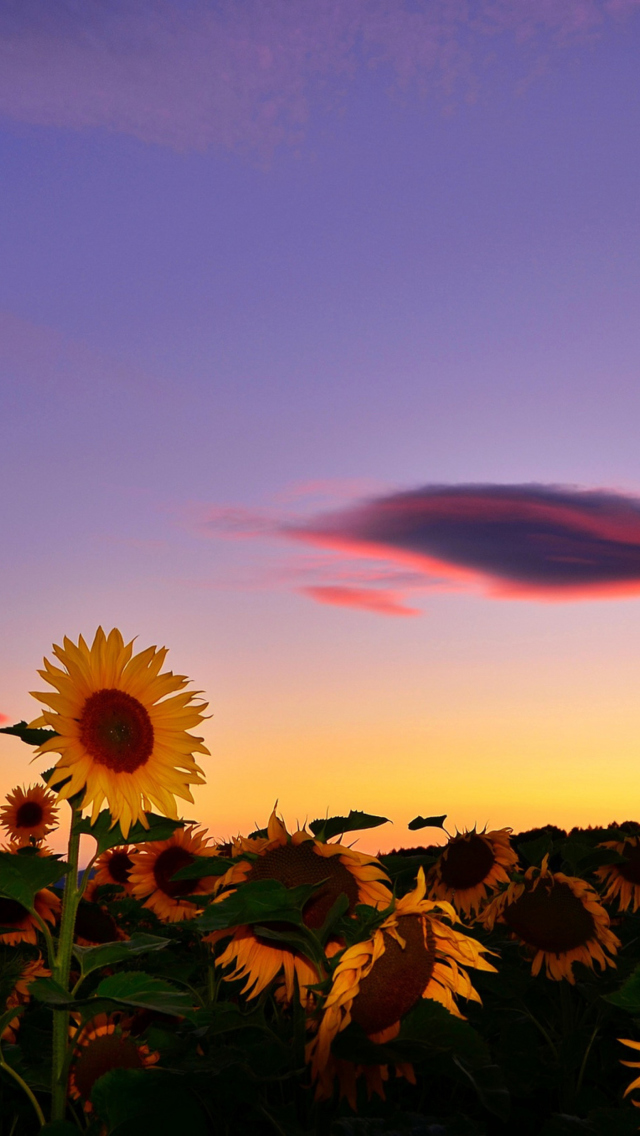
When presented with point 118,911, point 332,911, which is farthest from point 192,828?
point 332,911

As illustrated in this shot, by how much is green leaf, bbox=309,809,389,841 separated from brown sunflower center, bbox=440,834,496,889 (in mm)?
4318

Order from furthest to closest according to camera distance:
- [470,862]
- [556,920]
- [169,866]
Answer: [470,862] → [169,866] → [556,920]

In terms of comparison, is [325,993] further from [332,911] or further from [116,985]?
[116,985]

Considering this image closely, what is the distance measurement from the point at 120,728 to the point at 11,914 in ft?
11.3

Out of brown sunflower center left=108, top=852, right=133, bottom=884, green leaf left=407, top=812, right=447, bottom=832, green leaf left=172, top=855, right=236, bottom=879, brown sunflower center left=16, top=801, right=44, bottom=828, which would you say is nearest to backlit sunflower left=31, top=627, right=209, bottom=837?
green leaf left=172, top=855, right=236, bottom=879

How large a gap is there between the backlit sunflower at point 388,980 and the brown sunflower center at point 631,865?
5.62 metres

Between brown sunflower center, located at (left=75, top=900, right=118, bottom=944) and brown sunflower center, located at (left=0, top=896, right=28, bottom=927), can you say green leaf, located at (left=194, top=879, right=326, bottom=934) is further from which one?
brown sunflower center, located at (left=0, top=896, right=28, bottom=927)

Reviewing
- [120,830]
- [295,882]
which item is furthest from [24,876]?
[295,882]

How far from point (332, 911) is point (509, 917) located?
3733mm

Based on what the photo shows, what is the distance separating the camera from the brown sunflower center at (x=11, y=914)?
746 cm

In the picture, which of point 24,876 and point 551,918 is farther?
point 551,918

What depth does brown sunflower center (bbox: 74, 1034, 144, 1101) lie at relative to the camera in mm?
5438

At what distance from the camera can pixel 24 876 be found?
14.5 ft

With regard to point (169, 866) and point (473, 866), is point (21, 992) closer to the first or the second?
point (169, 866)
